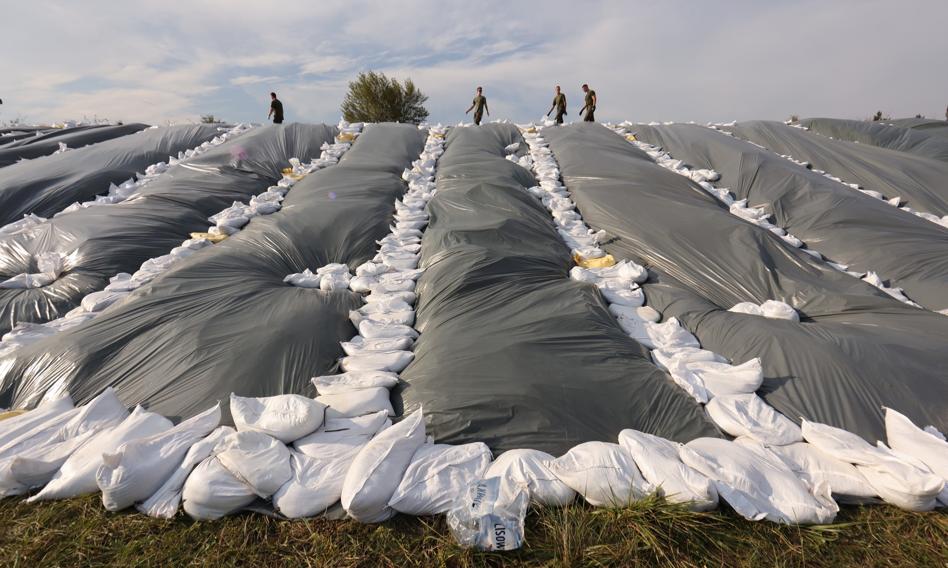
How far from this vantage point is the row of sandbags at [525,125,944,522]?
112 cm

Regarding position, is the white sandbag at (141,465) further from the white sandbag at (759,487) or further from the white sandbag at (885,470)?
the white sandbag at (885,470)

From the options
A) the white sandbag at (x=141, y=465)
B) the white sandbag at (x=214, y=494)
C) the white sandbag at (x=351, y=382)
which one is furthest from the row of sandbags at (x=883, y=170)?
the white sandbag at (x=141, y=465)

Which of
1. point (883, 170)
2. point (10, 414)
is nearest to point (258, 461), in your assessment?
point (10, 414)

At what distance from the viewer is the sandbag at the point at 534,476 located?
3.74 feet

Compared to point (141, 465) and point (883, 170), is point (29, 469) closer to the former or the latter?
point (141, 465)

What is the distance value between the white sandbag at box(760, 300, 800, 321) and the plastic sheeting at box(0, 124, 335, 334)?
10.9 ft

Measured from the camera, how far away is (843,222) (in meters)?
2.82

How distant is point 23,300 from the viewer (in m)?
2.10

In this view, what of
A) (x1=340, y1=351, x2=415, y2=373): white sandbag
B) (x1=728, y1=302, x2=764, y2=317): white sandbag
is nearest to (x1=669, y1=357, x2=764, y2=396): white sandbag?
(x1=728, y1=302, x2=764, y2=317): white sandbag

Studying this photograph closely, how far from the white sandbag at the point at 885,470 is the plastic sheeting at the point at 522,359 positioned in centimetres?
32

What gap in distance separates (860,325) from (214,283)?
9.65ft

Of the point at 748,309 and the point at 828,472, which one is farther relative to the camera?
the point at 748,309

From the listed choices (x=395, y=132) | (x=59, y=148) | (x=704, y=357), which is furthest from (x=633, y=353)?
(x=59, y=148)

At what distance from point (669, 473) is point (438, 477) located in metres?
0.63
